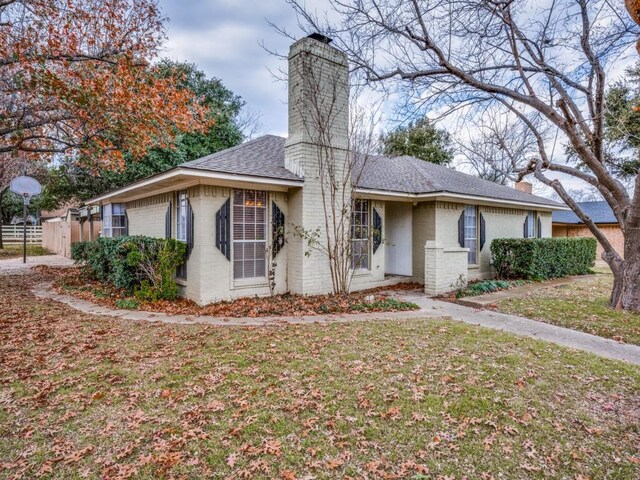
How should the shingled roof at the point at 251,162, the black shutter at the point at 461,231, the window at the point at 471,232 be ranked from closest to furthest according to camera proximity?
the shingled roof at the point at 251,162 < the black shutter at the point at 461,231 < the window at the point at 471,232

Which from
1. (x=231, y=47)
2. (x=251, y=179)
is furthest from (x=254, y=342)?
(x=231, y=47)

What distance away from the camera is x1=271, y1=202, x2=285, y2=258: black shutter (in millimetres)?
8984

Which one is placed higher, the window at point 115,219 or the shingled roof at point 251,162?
the shingled roof at point 251,162

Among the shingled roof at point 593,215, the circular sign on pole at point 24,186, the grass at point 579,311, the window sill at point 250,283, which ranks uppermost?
the circular sign on pole at point 24,186

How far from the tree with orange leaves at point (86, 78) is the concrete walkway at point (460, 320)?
20.4 ft

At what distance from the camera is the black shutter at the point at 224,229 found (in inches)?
320

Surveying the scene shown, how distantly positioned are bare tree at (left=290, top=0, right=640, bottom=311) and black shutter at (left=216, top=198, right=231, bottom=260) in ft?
15.6

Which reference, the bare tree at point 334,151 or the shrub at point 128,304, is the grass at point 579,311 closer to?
the bare tree at point 334,151

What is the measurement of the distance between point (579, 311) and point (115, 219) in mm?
15309

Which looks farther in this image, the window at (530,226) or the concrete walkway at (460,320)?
the window at (530,226)

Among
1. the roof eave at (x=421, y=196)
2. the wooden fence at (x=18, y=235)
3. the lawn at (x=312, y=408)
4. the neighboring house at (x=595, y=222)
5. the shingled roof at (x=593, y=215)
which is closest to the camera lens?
the lawn at (x=312, y=408)

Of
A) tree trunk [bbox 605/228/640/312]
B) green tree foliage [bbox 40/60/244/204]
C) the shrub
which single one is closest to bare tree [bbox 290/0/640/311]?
tree trunk [bbox 605/228/640/312]

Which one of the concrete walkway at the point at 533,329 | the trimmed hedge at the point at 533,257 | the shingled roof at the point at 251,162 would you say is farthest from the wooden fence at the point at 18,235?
the trimmed hedge at the point at 533,257

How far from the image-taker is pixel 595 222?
24.3m
